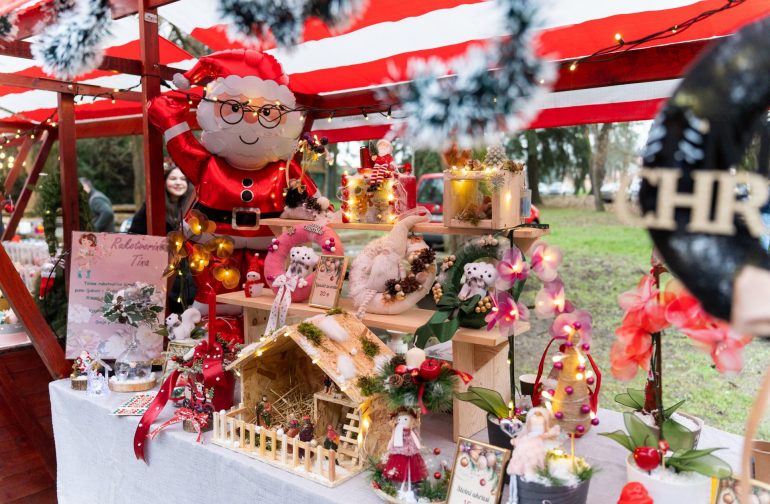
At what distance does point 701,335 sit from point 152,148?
241 centimetres

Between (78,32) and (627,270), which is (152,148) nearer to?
(78,32)

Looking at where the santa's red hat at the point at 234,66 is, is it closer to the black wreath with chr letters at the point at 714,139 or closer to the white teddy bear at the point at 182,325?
the white teddy bear at the point at 182,325

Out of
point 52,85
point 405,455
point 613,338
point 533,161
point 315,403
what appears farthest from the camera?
point 613,338

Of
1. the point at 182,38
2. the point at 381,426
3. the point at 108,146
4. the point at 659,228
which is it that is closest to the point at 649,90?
the point at 381,426

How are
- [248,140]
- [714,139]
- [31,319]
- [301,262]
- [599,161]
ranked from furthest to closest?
[599,161]
[248,140]
[31,319]
[301,262]
[714,139]

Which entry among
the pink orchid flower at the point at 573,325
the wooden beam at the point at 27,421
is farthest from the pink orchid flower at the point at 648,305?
the wooden beam at the point at 27,421

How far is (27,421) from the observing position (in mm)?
2441

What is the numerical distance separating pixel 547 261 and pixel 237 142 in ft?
4.93

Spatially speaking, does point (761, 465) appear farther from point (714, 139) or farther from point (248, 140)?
point (248, 140)

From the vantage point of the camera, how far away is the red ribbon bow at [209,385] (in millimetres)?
1752

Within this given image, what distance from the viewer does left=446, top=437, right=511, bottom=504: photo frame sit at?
1.18m

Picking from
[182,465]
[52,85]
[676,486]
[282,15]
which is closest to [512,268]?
[676,486]

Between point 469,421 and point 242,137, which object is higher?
point 242,137

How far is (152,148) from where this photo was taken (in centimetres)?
264
